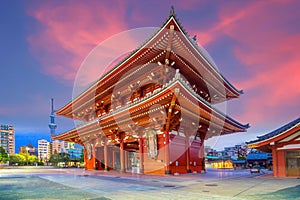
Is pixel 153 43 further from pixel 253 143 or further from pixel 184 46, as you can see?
pixel 253 143

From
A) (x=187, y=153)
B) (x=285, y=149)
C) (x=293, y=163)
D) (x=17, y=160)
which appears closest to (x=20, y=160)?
(x=17, y=160)

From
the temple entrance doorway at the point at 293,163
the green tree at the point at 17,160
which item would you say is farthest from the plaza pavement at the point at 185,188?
the green tree at the point at 17,160

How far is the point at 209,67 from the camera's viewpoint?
22.1 meters

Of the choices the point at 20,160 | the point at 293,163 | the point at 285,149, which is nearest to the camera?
the point at 293,163

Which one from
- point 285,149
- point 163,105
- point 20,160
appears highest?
Result: point 163,105

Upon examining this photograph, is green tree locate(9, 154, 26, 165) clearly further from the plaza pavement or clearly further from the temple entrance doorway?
the temple entrance doorway

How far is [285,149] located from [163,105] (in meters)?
10.1

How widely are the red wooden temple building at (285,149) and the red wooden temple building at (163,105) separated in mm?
4773

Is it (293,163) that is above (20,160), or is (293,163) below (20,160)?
above

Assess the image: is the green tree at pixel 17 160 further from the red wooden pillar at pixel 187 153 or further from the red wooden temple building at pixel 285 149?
the red wooden temple building at pixel 285 149

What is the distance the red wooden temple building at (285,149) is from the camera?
1773 cm

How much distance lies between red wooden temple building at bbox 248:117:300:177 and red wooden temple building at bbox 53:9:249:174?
477 centimetres

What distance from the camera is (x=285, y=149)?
1839 cm

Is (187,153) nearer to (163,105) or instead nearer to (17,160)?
(163,105)
